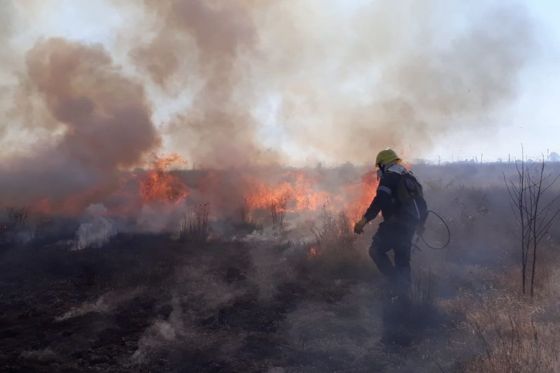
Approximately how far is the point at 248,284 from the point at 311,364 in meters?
3.06

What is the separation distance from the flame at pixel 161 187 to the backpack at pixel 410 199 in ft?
28.1

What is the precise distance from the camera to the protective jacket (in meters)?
5.99

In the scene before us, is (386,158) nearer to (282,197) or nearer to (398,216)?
(398,216)

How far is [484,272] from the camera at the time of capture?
293 inches

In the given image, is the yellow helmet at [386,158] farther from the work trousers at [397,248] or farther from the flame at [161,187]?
the flame at [161,187]

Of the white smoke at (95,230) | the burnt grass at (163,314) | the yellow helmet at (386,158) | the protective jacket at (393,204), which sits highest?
the yellow helmet at (386,158)

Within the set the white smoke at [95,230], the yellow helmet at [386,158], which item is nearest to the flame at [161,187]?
the white smoke at [95,230]

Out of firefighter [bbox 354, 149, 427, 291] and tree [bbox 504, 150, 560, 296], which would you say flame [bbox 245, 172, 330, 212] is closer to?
tree [bbox 504, 150, 560, 296]

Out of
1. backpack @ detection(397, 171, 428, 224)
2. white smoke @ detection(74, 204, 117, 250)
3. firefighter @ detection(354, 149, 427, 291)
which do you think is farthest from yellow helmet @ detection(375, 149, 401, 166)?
white smoke @ detection(74, 204, 117, 250)

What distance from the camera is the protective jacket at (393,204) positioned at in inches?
236

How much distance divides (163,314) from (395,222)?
3.66m

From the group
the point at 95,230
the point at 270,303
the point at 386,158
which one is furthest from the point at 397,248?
the point at 95,230

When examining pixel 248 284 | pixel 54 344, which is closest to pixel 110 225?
Result: pixel 248 284

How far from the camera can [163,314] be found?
6219mm
